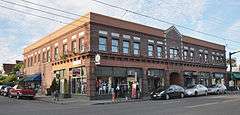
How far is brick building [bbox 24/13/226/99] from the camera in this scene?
32875mm

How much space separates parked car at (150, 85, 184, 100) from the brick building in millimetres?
3804

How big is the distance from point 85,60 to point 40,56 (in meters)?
16.1

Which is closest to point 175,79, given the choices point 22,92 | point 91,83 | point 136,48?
point 136,48

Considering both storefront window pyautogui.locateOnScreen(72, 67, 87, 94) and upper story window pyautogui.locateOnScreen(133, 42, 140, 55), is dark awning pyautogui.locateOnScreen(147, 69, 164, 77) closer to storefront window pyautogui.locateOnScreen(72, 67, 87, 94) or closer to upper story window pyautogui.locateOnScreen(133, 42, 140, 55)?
upper story window pyautogui.locateOnScreen(133, 42, 140, 55)

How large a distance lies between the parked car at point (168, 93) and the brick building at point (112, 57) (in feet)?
12.5

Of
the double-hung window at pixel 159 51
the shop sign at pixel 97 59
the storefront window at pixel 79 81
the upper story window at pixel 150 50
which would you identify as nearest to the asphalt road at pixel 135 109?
the shop sign at pixel 97 59

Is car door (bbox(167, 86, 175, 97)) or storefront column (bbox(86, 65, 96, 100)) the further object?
car door (bbox(167, 86, 175, 97))

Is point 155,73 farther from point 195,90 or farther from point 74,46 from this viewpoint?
point 74,46

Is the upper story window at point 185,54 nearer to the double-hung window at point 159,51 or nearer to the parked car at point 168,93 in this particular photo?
the double-hung window at point 159,51

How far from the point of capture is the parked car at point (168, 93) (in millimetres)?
31953

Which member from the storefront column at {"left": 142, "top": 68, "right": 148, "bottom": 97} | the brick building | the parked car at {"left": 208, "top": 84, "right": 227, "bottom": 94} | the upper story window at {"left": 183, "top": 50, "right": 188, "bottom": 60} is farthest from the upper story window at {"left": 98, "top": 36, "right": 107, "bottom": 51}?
the parked car at {"left": 208, "top": 84, "right": 227, "bottom": 94}

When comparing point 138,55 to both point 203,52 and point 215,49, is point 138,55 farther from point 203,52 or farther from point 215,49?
point 215,49

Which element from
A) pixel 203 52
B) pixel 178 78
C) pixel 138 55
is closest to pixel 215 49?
pixel 203 52

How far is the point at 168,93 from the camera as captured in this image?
107 ft
